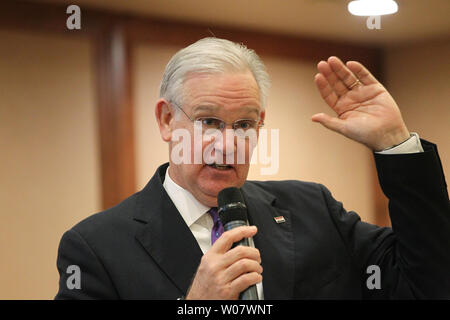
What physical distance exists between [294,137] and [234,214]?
3.21 metres

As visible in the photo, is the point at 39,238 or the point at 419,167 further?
the point at 39,238

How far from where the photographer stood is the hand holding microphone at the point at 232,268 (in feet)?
3.63

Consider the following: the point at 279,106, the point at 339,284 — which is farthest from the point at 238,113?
the point at 279,106

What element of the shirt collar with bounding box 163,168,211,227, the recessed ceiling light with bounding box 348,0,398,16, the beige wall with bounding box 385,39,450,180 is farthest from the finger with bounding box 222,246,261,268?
the beige wall with bounding box 385,39,450,180

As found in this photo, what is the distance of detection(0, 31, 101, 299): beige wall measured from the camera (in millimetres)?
3236

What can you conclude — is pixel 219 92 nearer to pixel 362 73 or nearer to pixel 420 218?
pixel 362 73

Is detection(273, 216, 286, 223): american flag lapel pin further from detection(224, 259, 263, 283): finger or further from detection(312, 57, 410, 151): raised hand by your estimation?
detection(224, 259, 263, 283): finger

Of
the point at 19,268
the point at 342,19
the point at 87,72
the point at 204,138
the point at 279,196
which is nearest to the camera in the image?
the point at 204,138

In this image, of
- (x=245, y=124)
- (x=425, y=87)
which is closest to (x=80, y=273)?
(x=245, y=124)

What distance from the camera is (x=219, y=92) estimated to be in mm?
1446

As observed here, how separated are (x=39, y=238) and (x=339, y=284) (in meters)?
2.31

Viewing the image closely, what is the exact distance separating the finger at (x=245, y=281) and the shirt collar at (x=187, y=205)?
0.46m

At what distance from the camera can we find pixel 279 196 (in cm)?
176

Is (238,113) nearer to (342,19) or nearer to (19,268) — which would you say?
(19,268)
